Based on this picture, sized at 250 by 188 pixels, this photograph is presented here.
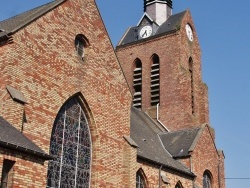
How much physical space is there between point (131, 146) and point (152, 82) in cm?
1335

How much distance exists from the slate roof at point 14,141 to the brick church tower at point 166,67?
17356mm

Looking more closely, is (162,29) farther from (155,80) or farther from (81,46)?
(81,46)

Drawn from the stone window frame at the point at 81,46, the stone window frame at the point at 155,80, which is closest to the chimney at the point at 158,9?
the stone window frame at the point at 155,80

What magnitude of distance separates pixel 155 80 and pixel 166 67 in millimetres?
1207

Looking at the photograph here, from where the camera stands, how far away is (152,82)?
103 feet

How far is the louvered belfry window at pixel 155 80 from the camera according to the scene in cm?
3064

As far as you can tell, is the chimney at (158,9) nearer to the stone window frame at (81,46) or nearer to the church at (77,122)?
the church at (77,122)

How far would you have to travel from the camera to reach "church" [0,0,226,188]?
43.8 ft

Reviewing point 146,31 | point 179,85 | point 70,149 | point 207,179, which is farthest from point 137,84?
point 70,149

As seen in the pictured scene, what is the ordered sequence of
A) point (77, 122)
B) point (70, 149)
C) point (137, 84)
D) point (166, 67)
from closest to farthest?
1. point (70, 149)
2. point (77, 122)
3. point (166, 67)
4. point (137, 84)

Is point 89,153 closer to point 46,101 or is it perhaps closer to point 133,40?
point 46,101

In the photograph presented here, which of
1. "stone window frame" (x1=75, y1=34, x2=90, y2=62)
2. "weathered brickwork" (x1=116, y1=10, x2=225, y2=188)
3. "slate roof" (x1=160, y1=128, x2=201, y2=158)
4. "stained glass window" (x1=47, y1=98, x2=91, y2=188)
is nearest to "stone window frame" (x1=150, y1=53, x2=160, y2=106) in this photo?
"weathered brickwork" (x1=116, y1=10, x2=225, y2=188)

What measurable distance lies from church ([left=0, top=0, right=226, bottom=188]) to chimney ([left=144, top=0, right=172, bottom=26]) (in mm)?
10080

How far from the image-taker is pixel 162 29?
32750 millimetres
